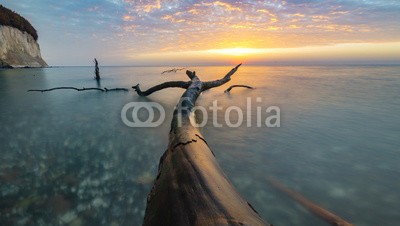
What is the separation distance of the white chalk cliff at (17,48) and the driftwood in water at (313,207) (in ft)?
231

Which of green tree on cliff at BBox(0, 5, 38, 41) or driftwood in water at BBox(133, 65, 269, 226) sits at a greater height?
green tree on cliff at BBox(0, 5, 38, 41)

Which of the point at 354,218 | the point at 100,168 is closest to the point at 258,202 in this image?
the point at 354,218

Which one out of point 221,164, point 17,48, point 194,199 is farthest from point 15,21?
point 194,199

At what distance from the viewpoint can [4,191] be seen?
330 centimetres

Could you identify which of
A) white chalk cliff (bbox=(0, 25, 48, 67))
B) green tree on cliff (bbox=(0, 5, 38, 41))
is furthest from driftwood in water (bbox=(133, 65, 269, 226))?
green tree on cliff (bbox=(0, 5, 38, 41))

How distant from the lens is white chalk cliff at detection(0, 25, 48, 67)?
5387 cm

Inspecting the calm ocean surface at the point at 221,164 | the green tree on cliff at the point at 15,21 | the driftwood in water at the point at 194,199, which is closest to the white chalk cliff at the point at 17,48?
the green tree on cliff at the point at 15,21

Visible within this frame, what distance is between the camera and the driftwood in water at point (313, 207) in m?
2.66

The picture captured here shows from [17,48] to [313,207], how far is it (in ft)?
257

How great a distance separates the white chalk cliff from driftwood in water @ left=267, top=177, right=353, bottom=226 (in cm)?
7039

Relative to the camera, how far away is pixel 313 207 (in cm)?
299

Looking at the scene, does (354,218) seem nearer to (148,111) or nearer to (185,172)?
(185,172)

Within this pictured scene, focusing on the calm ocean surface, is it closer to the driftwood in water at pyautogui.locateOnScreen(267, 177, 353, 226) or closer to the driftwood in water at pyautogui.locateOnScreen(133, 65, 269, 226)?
the driftwood in water at pyautogui.locateOnScreen(267, 177, 353, 226)

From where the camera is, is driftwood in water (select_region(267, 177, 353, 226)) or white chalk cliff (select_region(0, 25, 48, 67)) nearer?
driftwood in water (select_region(267, 177, 353, 226))
